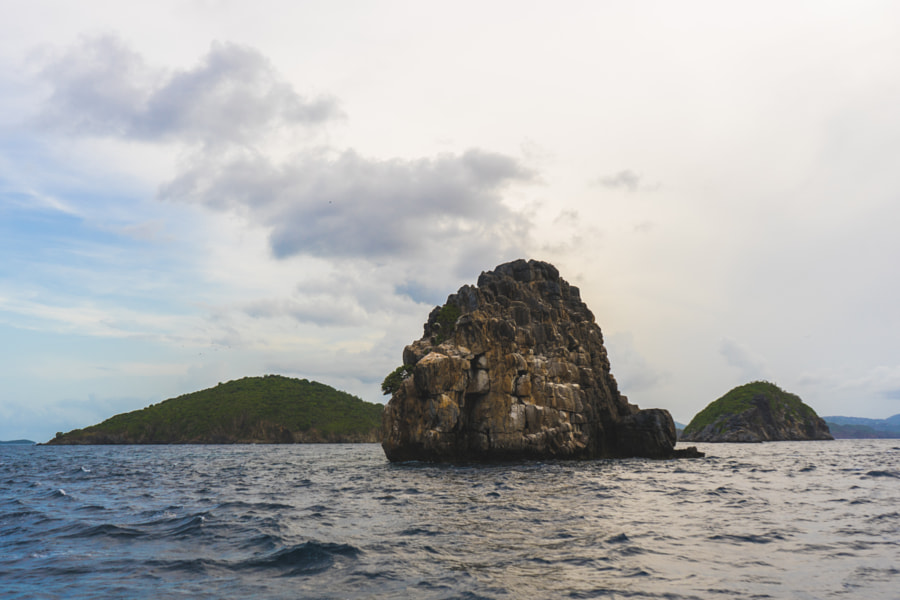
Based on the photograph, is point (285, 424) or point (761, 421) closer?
point (761, 421)

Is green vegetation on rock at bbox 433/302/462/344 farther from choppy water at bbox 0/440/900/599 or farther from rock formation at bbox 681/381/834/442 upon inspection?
rock formation at bbox 681/381/834/442

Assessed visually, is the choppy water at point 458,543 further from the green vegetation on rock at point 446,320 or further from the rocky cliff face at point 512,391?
the green vegetation on rock at point 446,320

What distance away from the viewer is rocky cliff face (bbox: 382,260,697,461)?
201ft

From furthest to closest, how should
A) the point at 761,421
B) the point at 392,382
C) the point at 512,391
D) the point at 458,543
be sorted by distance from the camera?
the point at 761,421 → the point at 392,382 → the point at 512,391 → the point at 458,543

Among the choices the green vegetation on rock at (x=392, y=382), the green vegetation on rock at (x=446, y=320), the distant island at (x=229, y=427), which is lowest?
the distant island at (x=229, y=427)

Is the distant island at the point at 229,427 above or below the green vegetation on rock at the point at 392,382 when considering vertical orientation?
below

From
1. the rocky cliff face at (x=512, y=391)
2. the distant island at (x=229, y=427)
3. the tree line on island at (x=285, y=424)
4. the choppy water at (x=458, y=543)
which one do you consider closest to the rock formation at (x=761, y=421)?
the tree line on island at (x=285, y=424)

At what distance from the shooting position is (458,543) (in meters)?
18.1

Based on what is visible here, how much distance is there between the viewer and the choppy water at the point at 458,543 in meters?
13.1

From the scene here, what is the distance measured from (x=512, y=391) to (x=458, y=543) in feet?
155

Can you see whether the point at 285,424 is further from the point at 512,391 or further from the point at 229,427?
the point at 512,391

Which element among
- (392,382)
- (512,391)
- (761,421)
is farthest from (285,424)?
(761,421)

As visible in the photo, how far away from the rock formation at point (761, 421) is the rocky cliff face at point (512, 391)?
116 metres

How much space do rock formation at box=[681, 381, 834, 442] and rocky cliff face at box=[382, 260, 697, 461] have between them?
116 metres
